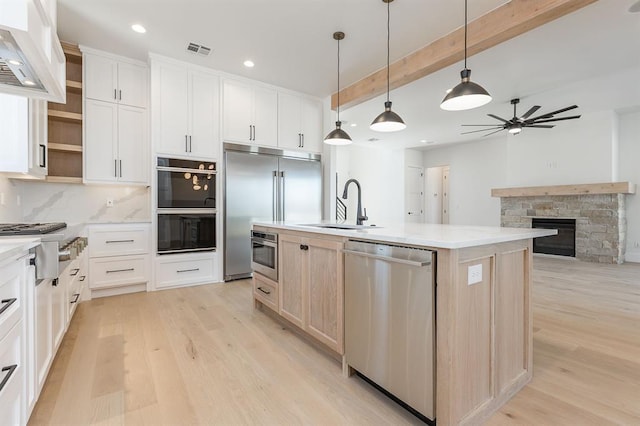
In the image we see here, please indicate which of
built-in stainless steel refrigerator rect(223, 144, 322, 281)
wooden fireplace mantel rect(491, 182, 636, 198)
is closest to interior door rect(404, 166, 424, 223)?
wooden fireplace mantel rect(491, 182, 636, 198)

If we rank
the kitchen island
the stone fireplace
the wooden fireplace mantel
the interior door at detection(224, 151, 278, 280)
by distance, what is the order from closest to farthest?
the kitchen island < the interior door at detection(224, 151, 278, 280) < the wooden fireplace mantel < the stone fireplace

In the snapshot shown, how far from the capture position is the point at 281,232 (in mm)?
2484

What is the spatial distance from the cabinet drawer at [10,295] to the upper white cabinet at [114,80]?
10.1 ft

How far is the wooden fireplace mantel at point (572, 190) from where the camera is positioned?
5.30 metres

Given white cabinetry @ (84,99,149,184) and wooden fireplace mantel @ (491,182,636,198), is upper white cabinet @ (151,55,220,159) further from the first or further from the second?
wooden fireplace mantel @ (491,182,636,198)

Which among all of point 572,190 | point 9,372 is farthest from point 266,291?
point 572,190

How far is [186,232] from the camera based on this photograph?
3.79 meters

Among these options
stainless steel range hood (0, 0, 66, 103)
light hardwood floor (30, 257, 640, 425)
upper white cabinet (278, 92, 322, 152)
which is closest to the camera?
stainless steel range hood (0, 0, 66, 103)

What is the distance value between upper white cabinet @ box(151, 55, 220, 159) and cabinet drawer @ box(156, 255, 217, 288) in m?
1.36

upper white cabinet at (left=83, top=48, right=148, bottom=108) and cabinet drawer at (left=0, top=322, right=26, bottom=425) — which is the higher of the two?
upper white cabinet at (left=83, top=48, right=148, bottom=108)

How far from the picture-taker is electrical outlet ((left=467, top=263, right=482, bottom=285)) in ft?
4.37

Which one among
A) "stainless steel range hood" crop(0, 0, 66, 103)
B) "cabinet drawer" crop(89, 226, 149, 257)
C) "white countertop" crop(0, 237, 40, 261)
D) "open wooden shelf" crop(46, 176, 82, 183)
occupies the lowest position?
"cabinet drawer" crop(89, 226, 149, 257)

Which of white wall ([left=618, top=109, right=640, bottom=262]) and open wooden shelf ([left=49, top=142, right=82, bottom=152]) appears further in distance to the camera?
white wall ([left=618, top=109, right=640, bottom=262])

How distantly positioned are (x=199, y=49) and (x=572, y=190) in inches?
271
